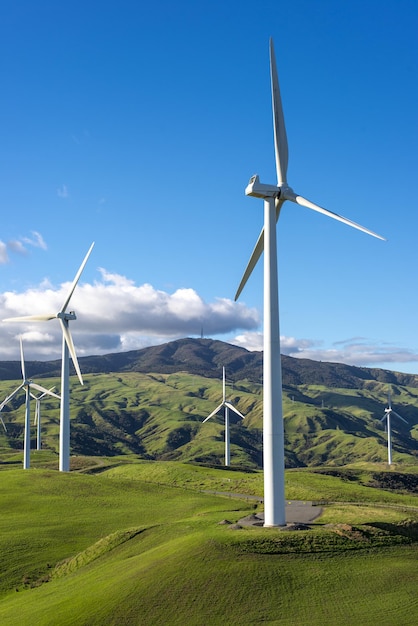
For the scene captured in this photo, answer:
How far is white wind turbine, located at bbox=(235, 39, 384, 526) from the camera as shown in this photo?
56406 mm

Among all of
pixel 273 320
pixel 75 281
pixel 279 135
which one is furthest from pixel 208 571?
pixel 75 281

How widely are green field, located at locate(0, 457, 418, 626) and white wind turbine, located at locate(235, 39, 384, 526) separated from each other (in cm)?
381

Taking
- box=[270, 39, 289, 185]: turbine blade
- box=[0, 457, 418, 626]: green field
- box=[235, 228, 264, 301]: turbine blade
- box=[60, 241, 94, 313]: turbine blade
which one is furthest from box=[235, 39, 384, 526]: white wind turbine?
box=[60, 241, 94, 313]: turbine blade

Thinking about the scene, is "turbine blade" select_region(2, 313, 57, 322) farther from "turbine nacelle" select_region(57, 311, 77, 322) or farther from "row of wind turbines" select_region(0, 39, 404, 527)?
"row of wind turbines" select_region(0, 39, 404, 527)

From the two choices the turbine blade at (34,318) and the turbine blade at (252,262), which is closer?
the turbine blade at (252,262)

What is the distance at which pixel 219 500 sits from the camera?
101m

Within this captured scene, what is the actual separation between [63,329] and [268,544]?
68801 millimetres

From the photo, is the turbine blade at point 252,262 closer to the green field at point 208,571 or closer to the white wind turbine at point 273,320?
the white wind turbine at point 273,320

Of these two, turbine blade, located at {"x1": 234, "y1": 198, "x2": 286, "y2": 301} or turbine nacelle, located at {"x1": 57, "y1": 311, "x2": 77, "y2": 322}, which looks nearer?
turbine blade, located at {"x1": 234, "y1": 198, "x2": 286, "y2": 301}

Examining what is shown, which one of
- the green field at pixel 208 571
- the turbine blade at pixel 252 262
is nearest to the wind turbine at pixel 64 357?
the green field at pixel 208 571

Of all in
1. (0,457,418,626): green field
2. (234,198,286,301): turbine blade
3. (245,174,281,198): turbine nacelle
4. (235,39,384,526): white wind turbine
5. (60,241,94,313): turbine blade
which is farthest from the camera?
(60,241,94,313): turbine blade

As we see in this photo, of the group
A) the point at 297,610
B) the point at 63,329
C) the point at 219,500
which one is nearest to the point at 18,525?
the point at 219,500

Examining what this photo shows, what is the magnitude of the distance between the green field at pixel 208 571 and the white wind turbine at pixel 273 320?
12.5ft

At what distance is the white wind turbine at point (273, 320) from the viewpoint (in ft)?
185
